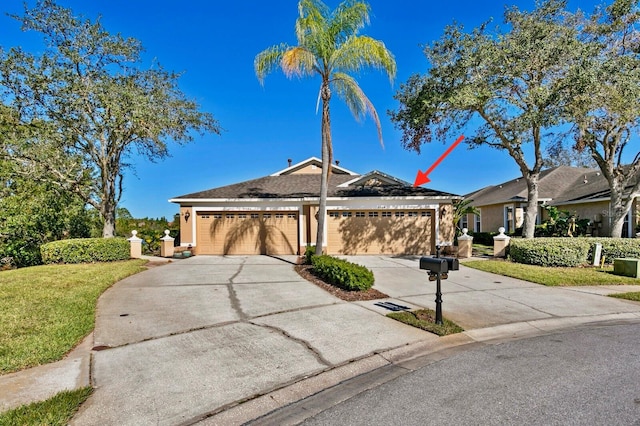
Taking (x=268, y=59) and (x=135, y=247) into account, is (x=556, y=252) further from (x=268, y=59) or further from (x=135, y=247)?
(x=135, y=247)

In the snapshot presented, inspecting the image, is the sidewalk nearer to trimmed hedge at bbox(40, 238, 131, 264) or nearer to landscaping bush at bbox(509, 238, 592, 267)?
landscaping bush at bbox(509, 238, 592, 267)

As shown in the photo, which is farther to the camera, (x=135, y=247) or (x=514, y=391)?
(x=135, y=247)

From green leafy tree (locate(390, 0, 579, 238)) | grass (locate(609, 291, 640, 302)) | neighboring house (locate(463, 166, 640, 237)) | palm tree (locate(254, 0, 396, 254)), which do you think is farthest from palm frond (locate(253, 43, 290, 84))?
neighboring house (locate(463, 166, 640, 237))

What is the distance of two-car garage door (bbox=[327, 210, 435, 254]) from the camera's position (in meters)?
16.6

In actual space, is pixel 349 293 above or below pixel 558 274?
below

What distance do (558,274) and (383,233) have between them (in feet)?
24.1

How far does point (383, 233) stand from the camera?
54.5ft

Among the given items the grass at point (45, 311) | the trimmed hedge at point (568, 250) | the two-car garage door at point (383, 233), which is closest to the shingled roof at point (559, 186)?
the trimmed hedge at point (568, 250)

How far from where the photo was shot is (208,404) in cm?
338

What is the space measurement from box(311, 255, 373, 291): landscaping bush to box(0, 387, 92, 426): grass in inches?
226

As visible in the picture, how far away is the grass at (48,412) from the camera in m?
2.96

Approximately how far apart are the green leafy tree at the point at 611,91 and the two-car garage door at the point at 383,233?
7.26 meters

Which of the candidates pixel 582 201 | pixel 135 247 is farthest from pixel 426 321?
pixel 582 201

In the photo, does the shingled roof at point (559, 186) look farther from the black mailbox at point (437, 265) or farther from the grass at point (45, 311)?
the grass at point (45, 311)
